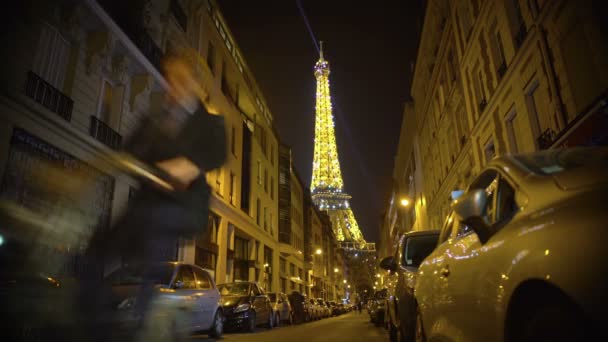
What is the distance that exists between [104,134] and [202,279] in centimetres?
709

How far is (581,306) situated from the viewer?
5.55 feet

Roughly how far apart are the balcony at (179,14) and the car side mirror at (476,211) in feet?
67.4

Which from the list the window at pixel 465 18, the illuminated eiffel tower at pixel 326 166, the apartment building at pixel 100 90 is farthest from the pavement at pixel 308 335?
the illuminated eiffel tower at pixel 326 166

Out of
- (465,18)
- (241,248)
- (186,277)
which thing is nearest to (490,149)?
(465,18)

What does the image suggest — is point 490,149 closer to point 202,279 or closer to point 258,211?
point 202,279

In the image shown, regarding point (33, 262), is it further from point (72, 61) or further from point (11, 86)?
point (72, 61)

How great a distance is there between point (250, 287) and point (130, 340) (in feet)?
29.0

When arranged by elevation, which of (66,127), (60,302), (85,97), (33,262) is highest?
(85,97)

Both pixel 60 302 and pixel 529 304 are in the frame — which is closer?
pixel 529 304

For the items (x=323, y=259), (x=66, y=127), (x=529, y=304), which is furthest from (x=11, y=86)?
(x=323, y=259)

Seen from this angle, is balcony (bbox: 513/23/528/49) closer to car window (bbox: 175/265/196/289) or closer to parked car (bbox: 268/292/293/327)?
car window (bbox: 175/265/196/289)

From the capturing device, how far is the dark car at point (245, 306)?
43.4ft

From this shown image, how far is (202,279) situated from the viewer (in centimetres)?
1002

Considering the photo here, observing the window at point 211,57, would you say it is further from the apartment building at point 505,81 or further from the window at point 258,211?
the apartment building at point 505,81
